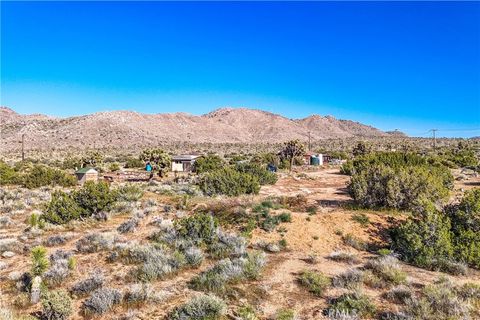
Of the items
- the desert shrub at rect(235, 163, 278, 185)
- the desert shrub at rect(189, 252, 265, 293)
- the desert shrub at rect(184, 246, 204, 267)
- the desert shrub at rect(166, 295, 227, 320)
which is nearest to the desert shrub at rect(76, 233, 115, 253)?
the desert shrub at rect(184, 246, 204, 267)

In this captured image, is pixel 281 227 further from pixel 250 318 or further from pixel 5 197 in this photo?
pixel 5 197

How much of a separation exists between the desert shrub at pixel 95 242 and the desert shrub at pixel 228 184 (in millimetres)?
10099

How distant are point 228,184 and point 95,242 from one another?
1143 cm

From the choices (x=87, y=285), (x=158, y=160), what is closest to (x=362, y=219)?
(x=87, y=285)

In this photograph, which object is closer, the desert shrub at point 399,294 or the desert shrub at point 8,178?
the desert shrub at point 399,294

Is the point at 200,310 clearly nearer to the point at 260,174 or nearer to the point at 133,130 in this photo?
the point at 260,174

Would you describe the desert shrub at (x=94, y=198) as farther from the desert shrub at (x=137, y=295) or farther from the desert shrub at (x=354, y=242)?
the desert shrub at (x=354, y=242)

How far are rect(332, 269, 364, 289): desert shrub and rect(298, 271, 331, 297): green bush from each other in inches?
9.7

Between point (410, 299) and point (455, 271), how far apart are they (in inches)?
116

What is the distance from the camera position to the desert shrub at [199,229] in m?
13.4

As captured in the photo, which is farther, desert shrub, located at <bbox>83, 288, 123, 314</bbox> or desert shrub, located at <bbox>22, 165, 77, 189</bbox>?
desert shrub, located at <bbox>22, 165, 77, 189</bbox>

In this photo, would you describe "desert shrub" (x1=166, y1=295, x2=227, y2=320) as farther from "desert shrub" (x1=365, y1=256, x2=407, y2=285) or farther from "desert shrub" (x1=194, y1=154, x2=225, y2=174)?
"desert shrub" (x1=194, y1=154, x2=225, y2=174)

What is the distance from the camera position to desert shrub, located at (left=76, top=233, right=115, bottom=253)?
43.2 feet

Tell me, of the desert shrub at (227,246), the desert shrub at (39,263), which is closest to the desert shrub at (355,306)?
the desert shrub at (227,246)
